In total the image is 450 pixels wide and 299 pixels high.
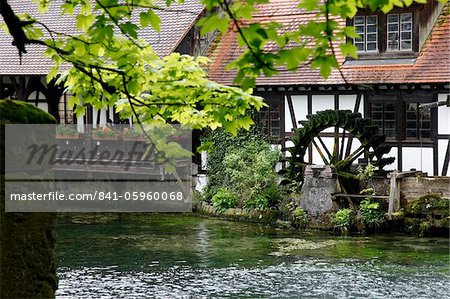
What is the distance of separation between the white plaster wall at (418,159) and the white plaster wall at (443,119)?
1.75ft

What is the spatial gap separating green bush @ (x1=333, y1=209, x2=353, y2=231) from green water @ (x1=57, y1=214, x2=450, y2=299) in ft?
1.51

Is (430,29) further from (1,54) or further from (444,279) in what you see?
(1,54)

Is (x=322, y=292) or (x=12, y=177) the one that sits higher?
(x=12, y=177)

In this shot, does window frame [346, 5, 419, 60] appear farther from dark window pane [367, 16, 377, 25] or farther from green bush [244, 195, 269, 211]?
green bush [244, 195, 269, 211]

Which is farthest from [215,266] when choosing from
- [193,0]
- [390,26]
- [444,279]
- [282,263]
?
[193,0]

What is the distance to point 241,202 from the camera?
2341cm

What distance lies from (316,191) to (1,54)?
11944 millimetres

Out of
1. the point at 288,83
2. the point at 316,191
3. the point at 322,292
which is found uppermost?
the point at 288,83

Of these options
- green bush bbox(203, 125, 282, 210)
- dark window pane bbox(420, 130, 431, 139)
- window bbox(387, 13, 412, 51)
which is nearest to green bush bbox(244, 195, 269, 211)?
green bush bbox(203, 125, 282, 210)

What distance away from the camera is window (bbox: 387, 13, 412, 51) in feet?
71.4

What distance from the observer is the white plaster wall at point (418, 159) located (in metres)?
21.2

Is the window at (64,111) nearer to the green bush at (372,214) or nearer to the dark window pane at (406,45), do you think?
the dark window pane at (406,45)

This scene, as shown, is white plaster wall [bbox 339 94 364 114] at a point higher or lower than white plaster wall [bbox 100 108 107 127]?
higher

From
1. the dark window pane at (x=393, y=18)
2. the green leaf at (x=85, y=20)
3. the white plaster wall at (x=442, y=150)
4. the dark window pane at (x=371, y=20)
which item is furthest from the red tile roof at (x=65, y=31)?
the green leaf at (x=85, y=20)
